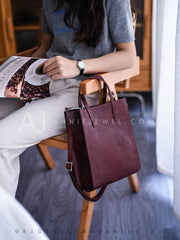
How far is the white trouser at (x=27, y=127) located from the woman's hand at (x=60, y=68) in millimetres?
87

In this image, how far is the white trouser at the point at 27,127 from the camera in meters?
0.97

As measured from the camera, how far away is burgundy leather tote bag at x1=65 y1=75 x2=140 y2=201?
0.92 meters

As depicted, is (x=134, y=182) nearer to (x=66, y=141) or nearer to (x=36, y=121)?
(x=66, y=141)

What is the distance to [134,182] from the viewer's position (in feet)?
4.35

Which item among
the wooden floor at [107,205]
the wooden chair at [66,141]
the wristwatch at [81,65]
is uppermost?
the wristwatch at [81,65]

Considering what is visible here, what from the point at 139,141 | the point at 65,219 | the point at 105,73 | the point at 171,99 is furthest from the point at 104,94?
the point at 139,141

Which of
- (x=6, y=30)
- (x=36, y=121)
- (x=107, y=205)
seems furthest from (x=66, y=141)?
(x=6, y=30)

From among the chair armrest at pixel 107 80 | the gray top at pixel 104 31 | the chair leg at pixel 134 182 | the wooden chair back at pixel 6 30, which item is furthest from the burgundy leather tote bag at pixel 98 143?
the wooden chair back at pixel 6 30

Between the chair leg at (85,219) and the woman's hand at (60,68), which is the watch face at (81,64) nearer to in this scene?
the woman's hand at (60,68)

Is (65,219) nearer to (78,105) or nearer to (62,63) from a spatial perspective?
(78,105)

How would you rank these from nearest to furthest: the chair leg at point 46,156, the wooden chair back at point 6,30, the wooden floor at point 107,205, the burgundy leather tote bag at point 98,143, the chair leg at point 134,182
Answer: the burgundy leather tote bag at point 98,143, the wooden floor at point 107,205, the chair leg at point 134,182, the chair leg at point 46,156, the wooden chair back at point 6,30

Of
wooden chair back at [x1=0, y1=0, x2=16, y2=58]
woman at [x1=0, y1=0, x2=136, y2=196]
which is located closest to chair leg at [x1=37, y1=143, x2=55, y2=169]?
woman at [x1=0, y1=0, x2=136, y2=196]

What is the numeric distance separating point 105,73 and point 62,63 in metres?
0.16

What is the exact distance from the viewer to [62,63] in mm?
987
